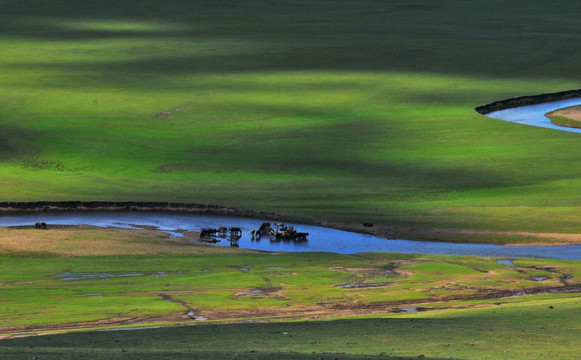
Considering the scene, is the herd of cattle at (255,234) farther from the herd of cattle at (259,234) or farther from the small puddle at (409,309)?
the small puddle at (409,309)

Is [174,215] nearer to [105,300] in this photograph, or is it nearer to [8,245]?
[8,245]

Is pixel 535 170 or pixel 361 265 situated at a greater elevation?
pixel 535 170

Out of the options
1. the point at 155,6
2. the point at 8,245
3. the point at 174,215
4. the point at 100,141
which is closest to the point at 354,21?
the point at 155,6

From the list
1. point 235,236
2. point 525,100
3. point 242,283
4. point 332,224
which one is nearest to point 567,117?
point 525,100

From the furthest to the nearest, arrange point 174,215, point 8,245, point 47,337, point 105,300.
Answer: point 174,215 < point 8,245 < point 105,300 < point 47,337

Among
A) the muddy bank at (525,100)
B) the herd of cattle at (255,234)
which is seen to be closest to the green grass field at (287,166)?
the muddy bank at (525,100)

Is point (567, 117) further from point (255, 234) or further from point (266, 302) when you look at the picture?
point (266, 302)
